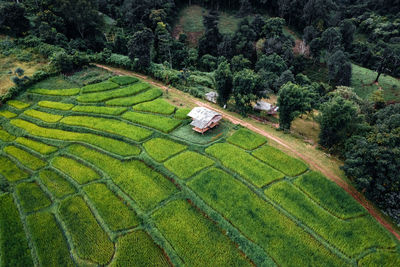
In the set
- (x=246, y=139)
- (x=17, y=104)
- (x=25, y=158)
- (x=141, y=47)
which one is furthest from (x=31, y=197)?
(x=141, y=47)

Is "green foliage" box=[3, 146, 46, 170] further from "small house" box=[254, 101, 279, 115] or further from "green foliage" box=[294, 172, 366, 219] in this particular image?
"small house" box=[254, 101, 279, 115]

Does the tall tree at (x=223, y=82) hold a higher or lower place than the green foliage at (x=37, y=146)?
higher

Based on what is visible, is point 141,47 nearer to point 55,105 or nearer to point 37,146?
point 55,105

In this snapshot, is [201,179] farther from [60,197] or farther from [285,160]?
[60,197]

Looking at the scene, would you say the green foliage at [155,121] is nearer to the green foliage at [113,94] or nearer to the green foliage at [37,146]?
the green foliage at [113,94]

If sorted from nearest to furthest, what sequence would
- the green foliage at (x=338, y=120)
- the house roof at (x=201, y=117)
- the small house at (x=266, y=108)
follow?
the green foliage at (x=338, y=120), the house roof at (x=201, y=117), the small house at (x=266, y=108)

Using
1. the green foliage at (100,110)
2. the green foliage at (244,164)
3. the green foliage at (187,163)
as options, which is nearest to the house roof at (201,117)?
the green foliage at (244,164)
